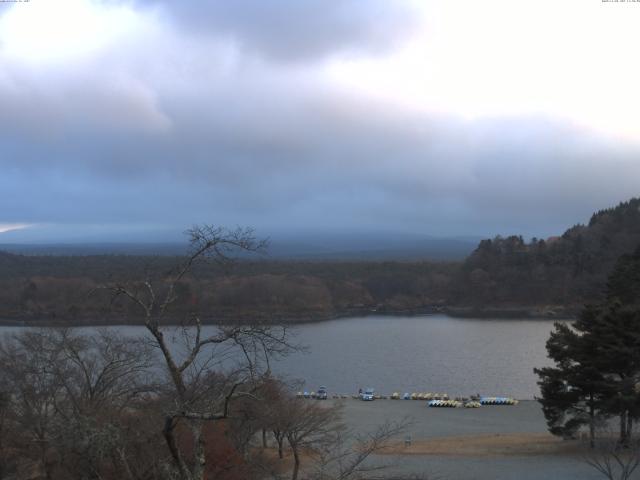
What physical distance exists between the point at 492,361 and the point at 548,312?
1000 inches

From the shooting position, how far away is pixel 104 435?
3.86 m

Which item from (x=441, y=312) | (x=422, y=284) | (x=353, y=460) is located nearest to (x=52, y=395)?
(x=353, y=460)

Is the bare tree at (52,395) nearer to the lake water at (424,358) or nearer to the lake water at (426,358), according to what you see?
the lake water at (424,358)

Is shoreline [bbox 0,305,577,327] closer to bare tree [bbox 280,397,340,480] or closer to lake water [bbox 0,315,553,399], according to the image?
lake water [bbox 0,315,553,399]

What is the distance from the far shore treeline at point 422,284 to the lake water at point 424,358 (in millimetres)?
8876

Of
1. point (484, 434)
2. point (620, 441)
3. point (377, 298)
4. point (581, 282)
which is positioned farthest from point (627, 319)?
point (377, 298)

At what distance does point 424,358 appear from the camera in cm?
3322

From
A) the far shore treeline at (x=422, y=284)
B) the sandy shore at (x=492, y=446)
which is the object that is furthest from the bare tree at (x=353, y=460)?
the far shore treeline at (x=422, y=284)

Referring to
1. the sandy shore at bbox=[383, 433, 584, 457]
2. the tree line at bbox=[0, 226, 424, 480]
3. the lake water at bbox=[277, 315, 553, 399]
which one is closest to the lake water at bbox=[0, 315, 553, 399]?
the lake water at bbox=[277, 315, 553, 399]

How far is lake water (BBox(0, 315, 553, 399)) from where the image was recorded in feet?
89.1

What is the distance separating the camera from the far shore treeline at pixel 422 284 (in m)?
53.6

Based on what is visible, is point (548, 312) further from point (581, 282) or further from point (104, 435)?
point (104, 435)

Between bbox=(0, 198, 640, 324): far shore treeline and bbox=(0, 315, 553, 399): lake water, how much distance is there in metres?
8.88

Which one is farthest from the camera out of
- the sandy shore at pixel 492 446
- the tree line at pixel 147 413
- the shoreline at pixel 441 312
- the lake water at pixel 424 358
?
the shoreline at pixel 441 312
